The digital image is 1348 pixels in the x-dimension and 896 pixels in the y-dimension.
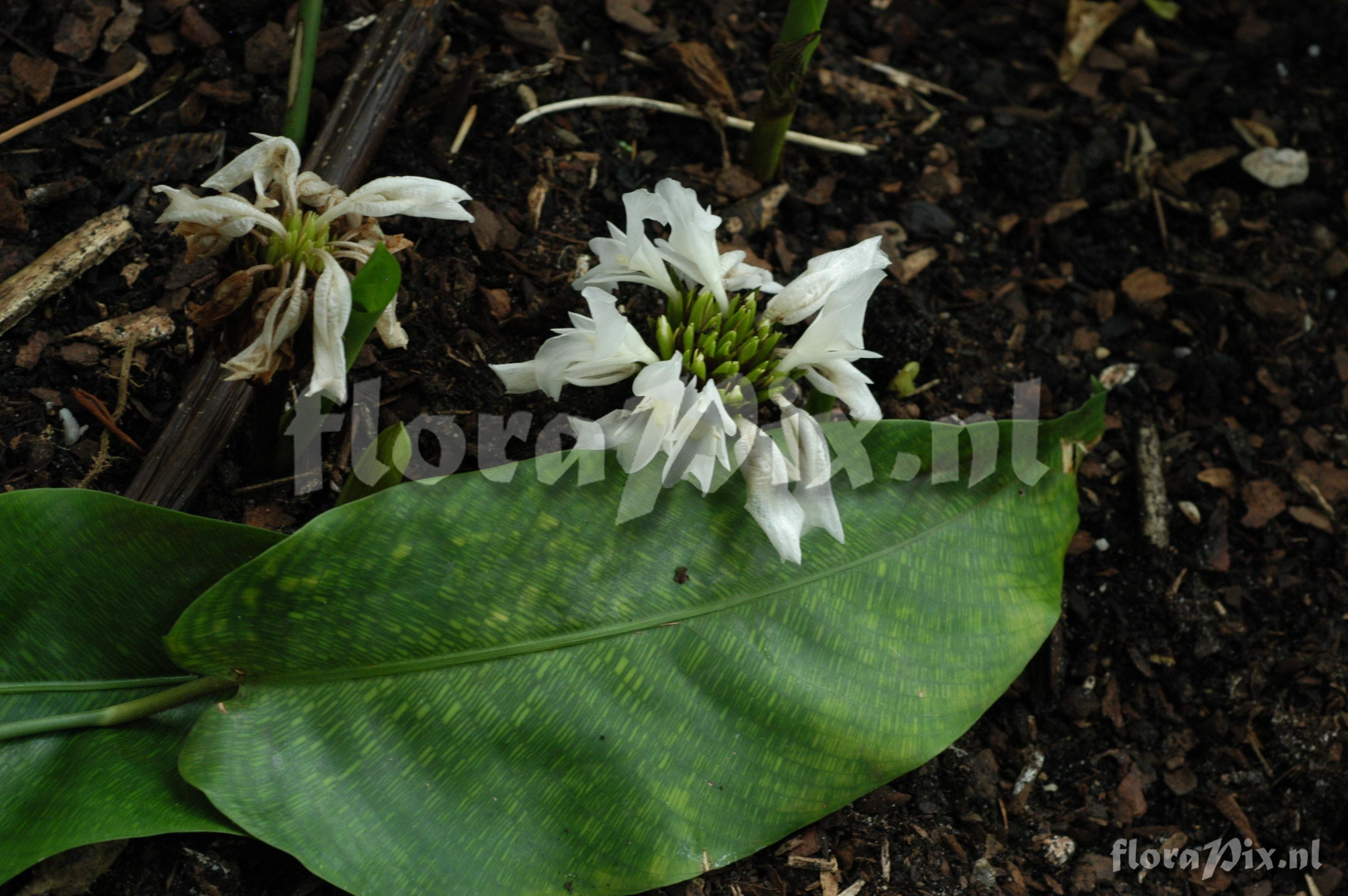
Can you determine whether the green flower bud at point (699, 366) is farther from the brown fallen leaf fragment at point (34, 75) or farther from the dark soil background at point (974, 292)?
the brown fallen leaf fragment at point (34, 75)

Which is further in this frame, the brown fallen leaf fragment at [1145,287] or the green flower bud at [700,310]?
the brown fallen leaf fragment at [1145,287]

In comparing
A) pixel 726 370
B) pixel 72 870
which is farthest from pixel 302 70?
pixel 72 870

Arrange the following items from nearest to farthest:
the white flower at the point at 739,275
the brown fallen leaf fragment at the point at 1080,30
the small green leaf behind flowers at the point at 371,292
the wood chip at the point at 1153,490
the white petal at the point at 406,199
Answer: the small green leaf behind flowers at the point at 371,292 < the white petal at the point at 406,199 < the white flower at the point at 739,275 < the wood chip at the point at 1153,490 < the brown fallen leaf fragment at the point at 1080,30

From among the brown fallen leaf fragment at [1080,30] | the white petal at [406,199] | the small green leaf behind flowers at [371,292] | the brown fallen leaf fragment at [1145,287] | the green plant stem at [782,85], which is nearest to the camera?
the small green leaf behind flowers at [371,292]

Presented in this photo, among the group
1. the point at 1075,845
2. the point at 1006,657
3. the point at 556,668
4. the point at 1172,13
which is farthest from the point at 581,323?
the point at 1172,13

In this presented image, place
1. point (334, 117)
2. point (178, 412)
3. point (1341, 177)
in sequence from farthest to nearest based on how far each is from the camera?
1. point (1341, 177)
2. point (334, 117)
3. point (178, 412)

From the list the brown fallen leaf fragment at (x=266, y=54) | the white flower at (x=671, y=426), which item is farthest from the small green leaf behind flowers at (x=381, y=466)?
the brown fallen leaf fragment at (x=266, y=54)

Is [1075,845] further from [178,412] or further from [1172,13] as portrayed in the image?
[1172,13]
